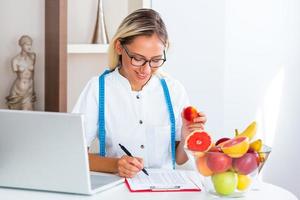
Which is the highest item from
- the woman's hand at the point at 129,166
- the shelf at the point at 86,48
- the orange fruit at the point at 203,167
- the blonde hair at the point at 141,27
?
the blonde hair at the point at 141,27

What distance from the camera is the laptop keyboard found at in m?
1.94

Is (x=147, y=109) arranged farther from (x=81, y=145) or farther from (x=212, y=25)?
(x=212, y=25)

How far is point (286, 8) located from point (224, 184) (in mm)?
2090

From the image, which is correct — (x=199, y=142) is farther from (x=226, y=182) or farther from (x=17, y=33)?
(x=17, y=33)

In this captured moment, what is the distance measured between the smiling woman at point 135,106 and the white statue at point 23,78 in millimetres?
641

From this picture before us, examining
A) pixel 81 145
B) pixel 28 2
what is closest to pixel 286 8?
pixel 28 2

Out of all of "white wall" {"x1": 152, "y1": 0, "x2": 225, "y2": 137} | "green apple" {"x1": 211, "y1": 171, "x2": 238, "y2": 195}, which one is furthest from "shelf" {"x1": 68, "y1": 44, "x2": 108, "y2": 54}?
"green apple" {"x1": 211, "y1": 171, "x2": 238, "y2": 195}

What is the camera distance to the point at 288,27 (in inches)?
145

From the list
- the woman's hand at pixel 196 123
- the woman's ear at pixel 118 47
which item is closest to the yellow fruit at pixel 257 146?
the woman's hand at pixel 196 123

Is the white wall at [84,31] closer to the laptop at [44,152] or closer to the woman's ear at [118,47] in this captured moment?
the woman's ear at [118,47]

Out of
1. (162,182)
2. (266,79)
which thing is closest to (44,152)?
(162,182)

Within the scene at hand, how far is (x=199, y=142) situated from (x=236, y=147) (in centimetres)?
12

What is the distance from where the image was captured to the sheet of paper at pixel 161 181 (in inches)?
76.6

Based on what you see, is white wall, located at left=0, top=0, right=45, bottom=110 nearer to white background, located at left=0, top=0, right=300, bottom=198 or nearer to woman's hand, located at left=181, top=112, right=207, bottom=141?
white background, located at left=0, top=0, right=300, bottom=198
